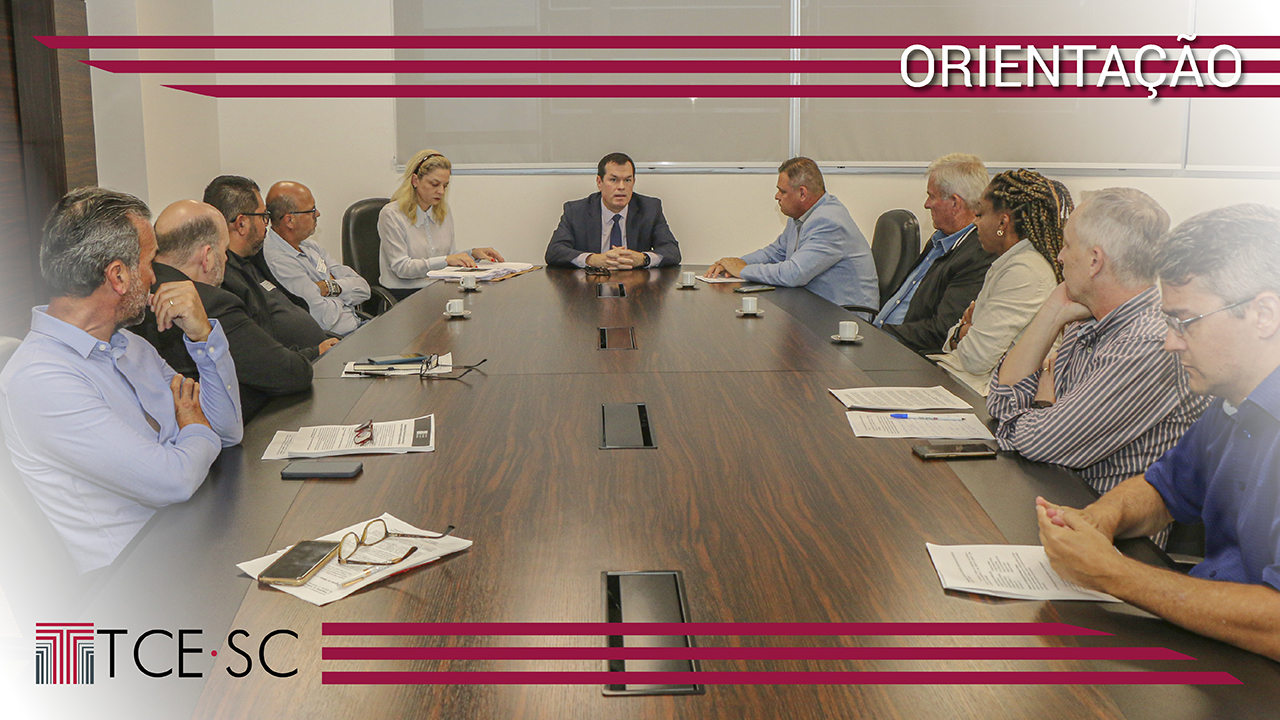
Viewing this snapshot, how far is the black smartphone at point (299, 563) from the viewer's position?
1399 mm

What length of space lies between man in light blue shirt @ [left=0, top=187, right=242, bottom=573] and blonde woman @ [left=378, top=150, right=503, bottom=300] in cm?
322

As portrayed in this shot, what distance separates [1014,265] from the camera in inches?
123

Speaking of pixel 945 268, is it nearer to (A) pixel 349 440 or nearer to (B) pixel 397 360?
(B) pixel 397 360

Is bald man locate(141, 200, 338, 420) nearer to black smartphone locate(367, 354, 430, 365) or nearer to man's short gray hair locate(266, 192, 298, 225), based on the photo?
black smartphone locate(367, 354, 430, 365)

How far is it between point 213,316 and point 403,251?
2.91m

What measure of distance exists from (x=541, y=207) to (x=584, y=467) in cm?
461

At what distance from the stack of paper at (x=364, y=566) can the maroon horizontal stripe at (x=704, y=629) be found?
0.10m

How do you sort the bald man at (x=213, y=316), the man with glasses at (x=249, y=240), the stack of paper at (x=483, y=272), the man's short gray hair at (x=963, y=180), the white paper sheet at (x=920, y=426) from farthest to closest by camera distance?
the stack of paper at (x=483, y=272) → the man's short gray hair at (x=963, y=180) → the man with glasses at (x=249, y=240) → the bald man at (x=213, y=316) → the white paper sheet at (x=920, y=426)

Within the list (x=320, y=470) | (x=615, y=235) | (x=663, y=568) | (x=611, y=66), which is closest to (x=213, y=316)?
(x=320, y=470)

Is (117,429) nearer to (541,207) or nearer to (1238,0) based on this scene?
(541,207)

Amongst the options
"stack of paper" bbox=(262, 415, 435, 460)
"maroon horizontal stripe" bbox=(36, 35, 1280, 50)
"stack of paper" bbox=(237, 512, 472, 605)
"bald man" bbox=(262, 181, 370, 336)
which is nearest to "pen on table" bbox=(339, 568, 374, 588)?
"stack of paper" bbox=(237, 512, 472, 605)

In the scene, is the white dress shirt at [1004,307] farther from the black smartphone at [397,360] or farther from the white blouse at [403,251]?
the white blouse at [403,251]

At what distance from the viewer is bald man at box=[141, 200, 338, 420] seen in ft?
8.10

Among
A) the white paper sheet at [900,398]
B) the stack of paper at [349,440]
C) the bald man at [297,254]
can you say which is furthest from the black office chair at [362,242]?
the white paper sheet at [900,398]
